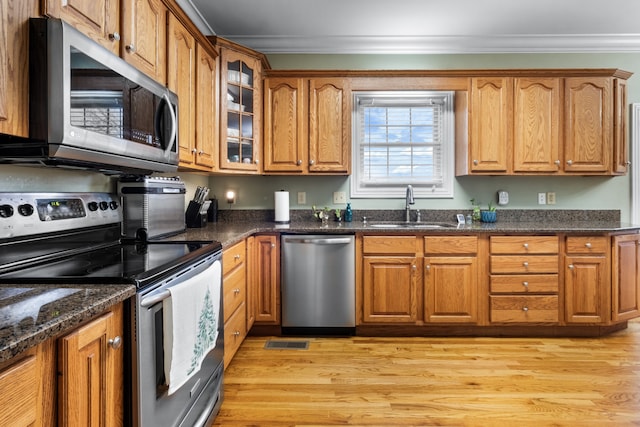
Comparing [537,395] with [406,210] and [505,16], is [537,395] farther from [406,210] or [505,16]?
[505,16]

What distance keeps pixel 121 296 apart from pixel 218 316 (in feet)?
2.93

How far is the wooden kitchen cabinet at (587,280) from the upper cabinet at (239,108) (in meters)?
2.59

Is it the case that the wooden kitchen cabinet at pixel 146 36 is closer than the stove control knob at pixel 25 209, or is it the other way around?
the stove control knob at pixel 25 209

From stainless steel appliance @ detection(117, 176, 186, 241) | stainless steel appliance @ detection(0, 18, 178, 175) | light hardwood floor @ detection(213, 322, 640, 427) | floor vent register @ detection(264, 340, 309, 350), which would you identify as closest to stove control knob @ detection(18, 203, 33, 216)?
stainless steel appliance @ detection(0, 18, 178, 175)

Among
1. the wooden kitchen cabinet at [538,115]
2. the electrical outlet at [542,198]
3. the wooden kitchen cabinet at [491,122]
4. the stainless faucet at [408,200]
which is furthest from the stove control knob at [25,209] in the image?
the electrical outlet at [542,198]

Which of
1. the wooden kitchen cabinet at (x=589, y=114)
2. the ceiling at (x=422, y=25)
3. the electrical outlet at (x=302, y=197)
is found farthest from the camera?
the electrical outlet at (x=302, y=197)

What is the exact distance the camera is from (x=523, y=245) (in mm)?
2934

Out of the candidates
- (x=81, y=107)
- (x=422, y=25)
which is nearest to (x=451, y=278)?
(x=422, y=25)

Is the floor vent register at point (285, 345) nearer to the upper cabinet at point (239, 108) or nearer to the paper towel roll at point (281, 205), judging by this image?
the paper towel roll at point (281, 205)

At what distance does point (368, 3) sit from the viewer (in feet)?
9.37

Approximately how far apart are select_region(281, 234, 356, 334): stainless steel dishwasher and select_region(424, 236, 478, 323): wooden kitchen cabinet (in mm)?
597

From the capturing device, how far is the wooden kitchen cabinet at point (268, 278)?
2975mm

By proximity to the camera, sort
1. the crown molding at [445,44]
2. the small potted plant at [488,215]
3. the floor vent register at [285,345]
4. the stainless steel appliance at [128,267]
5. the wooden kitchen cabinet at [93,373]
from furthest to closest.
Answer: the crown molding at [445,44] → the small potted plant at [488,215] → the floor vent register at [285,345] → the stainless steel appliance at [128,267] → the wooden kitchen cabinet at [93,373]

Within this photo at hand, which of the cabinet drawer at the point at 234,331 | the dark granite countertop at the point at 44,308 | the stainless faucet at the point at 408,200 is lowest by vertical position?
the cabinet drawer at the point at 234,331
